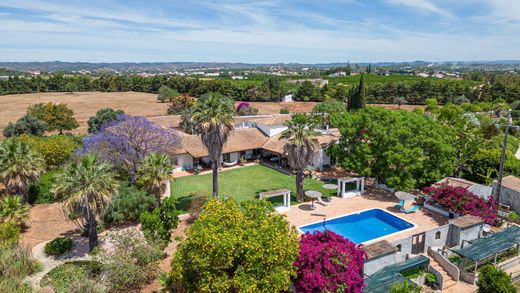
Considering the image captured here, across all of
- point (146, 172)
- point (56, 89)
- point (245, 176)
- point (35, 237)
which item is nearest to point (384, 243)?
point (146, 172)

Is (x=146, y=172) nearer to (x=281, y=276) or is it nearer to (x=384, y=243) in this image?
(x=281, y=276)

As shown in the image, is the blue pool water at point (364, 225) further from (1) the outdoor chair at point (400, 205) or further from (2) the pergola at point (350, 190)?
(2) the pergola at point (350, 190)

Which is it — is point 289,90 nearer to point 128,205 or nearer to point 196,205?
point 196,205

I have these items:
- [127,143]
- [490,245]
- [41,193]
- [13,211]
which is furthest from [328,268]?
[41,193]

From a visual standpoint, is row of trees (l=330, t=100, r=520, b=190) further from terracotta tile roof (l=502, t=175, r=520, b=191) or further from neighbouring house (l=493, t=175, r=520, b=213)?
neighbouring house (l=493, t=175, r=520, b=213)

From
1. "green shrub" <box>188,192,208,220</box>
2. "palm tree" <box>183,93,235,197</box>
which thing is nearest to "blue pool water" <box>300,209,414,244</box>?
"green shrub" <box>188,192,208,220</box>
